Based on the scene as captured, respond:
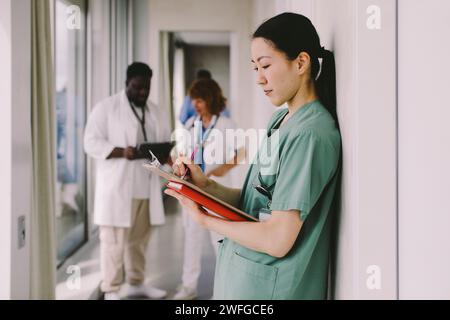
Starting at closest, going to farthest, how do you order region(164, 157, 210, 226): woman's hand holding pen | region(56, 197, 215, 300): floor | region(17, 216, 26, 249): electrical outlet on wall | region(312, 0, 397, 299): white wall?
region(312, 0, 397, 299): white wall < region(164, 157, 210, 226): woman's hand holding pen < region(17, 216, 26, 249): electrical outlet on wall < region(56, 197, 215, 300): floor

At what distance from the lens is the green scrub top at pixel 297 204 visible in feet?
2.21

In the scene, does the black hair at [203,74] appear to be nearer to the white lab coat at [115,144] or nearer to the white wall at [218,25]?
the white wall at [218,25]

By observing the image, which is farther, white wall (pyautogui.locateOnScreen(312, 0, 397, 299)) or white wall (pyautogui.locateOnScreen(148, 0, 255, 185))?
white wall (pyautogui.locateOnScreen(148, 0, 255, 185))

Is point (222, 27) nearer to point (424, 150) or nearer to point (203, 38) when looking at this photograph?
point (203, 38)

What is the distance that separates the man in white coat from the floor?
0.09 meters

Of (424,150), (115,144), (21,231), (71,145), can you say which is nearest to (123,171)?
(115,144)

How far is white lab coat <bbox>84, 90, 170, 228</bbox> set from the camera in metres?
1.85

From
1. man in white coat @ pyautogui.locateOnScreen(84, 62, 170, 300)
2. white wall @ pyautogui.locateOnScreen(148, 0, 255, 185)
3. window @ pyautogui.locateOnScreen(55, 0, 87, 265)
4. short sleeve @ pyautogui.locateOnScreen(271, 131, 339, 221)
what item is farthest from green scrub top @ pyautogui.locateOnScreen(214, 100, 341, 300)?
window @ pyautogui.locateOnScreen(55, 0, 87, 265)

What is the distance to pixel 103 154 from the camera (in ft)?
6.08

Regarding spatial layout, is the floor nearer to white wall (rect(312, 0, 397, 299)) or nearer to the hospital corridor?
the hospital corridor

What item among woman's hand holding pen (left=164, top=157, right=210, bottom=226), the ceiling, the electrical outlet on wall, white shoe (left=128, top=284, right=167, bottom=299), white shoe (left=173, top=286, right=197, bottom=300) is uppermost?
the ceiling

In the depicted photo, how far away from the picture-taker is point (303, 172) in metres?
0.67

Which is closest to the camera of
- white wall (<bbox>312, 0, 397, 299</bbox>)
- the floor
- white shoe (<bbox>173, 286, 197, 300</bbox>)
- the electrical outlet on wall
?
white wall (<bbox>312, 0, 397, 299</bbox>)
